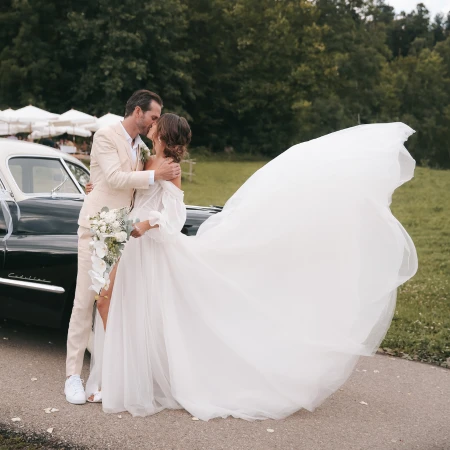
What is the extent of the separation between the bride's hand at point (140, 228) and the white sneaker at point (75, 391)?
1.13m

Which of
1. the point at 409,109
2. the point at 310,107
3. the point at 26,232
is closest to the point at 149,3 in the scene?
the point at 310,107

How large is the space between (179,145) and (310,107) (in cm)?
4842

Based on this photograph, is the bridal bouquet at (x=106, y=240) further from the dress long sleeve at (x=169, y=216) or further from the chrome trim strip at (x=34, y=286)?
the chrome trim strip at (x=34, y=286)

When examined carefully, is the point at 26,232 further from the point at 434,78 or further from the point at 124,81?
the point at 434,78

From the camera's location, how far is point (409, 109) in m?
62.2

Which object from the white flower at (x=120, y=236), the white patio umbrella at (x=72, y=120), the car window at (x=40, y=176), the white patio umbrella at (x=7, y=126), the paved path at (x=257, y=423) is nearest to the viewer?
the paved path at (x=257, y=423)

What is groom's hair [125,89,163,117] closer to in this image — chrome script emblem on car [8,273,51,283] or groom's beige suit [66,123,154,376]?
groom's beige suit [66,123,154,376]

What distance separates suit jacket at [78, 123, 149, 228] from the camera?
174 inches

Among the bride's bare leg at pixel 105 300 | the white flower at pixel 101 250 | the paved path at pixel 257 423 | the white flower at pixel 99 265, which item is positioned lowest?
the paved path at pixel 257 423

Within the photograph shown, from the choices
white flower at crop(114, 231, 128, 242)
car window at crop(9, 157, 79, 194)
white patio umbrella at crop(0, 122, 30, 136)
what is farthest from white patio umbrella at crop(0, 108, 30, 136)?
white flower at crop(114, 231, 128, 242)

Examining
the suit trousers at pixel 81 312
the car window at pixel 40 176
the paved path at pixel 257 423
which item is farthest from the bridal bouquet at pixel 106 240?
the car window at pixel 40 176

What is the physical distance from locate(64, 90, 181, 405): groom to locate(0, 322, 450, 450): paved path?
35 centimetres

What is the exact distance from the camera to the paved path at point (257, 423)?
3934 millimetres

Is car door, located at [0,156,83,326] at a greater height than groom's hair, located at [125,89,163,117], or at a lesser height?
lesser
